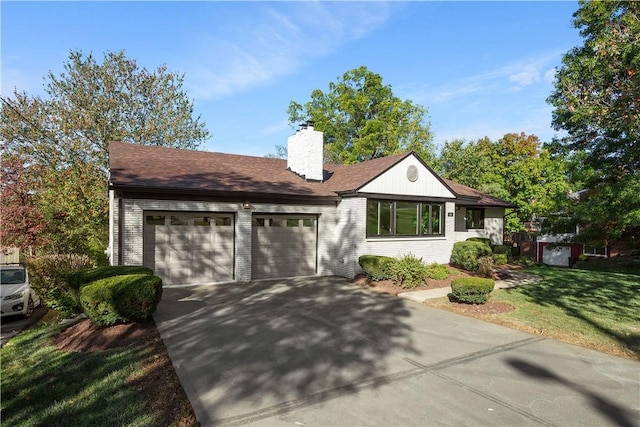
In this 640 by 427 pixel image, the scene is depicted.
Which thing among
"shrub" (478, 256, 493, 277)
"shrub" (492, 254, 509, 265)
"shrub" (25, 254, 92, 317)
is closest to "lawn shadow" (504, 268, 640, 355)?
"shrub" (478, 256, 493, 277)

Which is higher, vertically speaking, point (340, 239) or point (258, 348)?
point (340, 239)

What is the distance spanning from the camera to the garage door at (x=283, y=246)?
1324cm

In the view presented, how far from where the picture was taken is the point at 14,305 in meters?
9.52

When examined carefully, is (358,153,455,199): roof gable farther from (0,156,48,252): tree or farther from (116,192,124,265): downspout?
(0,156,48,252): tree

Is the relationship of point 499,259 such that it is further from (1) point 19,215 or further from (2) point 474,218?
(1) point 19,215

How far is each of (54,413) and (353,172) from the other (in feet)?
44.0

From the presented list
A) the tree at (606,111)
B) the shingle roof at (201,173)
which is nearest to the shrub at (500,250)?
the tree at (606,111)

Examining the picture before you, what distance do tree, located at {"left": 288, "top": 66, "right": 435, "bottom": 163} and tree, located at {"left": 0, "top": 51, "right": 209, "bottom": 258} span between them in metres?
12.6

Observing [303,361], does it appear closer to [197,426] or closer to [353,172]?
[197,426]

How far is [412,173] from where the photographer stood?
15203mm

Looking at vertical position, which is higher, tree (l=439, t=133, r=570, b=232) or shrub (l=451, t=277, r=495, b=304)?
tree (l=439, t=133, r=570, b=232)

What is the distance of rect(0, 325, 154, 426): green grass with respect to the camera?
13.4 feet

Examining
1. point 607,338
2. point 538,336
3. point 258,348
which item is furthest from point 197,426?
point 607,338

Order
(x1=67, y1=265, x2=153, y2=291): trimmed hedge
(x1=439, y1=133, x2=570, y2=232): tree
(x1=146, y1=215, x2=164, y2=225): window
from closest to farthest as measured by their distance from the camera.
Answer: (x1=67, y1=265, x2=153, y2=291): trimmed hedge, (x1=146, y1=215, x2=164, y2=225): window, (x1=439, y1=133, x2=570, y2=232): tree
